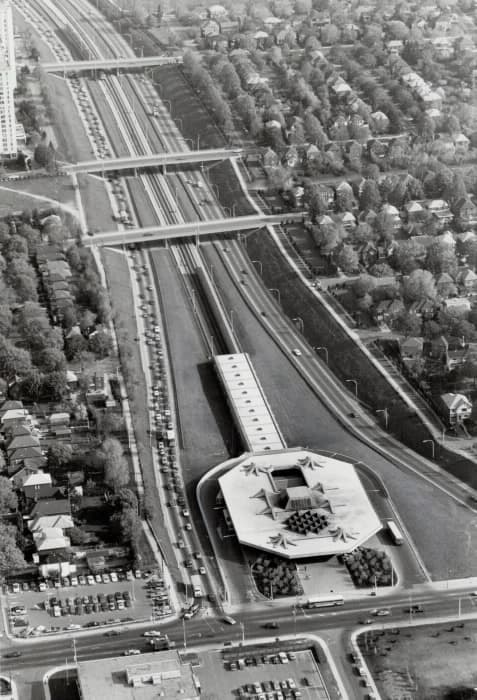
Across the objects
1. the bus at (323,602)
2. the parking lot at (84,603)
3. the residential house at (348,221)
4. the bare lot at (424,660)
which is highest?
the residential house at (348,221)

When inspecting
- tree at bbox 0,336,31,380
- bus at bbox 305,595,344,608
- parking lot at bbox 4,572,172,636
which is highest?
tree at bbox 0,336,31,380

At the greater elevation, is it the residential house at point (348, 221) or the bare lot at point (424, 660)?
the residential house at point (348, 221)

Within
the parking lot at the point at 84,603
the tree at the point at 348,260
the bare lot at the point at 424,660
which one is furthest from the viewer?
the tree at the point at 348,260

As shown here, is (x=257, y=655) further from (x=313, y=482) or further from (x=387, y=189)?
(x=387, y=189)

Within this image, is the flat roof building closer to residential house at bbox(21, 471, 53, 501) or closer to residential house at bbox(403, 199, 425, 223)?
residential house at bbox(21, 471, 53, 501)

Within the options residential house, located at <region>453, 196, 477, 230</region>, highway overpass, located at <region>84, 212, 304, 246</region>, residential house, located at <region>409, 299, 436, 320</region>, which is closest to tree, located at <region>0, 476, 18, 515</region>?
residential house, located at <region>409, 299, 436, 320</region>

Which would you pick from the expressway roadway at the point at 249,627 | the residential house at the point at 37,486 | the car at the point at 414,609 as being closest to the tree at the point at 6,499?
the residential house at the point at 37,486

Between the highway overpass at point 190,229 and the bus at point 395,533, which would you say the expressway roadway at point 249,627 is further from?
the highway overpass at point 190,229
